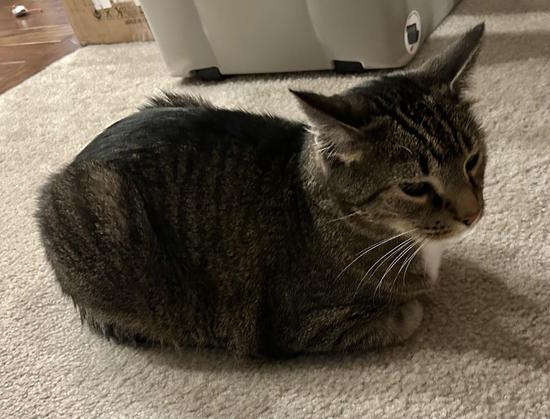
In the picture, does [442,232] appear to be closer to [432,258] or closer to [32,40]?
[432,258]

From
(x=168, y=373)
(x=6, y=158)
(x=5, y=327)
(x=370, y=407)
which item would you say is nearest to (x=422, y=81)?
(x=370, y=407)

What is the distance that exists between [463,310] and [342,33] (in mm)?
949

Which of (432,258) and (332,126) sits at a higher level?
(332,126)

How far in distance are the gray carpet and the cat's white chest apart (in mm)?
65

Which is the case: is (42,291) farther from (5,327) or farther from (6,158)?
(6,158)

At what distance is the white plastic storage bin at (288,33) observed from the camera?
1638 millimetres

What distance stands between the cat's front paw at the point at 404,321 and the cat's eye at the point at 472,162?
0.26 meters

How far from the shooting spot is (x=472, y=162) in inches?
35.2

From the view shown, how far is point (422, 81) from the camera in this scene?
90 centimetres

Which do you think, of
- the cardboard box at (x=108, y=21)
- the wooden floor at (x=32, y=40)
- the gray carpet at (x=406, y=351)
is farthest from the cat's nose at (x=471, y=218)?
the wooden floor at (x=32, y=40)

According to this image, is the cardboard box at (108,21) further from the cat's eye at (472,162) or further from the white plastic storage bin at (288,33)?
the cat's eye at (472,162)

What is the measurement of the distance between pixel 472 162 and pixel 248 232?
1.23 feet

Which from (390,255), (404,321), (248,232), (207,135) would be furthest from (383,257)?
(207,135)

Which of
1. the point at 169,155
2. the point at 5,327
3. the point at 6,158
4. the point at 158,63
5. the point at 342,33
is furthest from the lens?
the point at 158,63
